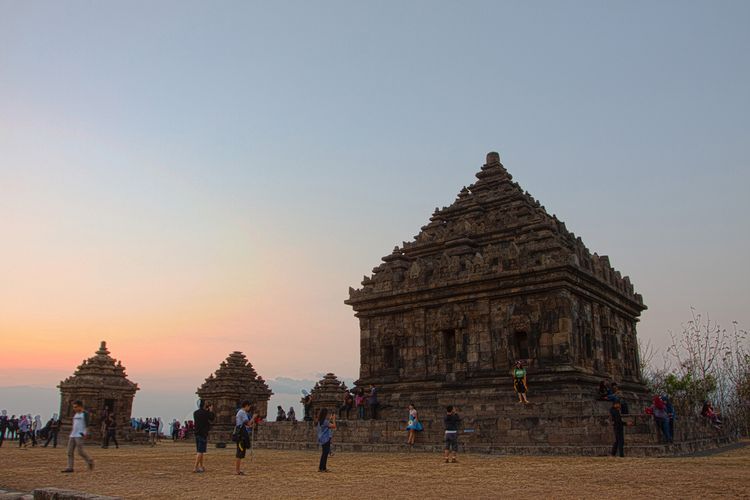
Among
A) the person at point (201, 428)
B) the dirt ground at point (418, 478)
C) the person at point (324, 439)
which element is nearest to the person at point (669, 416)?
the dirt ground at point (418, 478)

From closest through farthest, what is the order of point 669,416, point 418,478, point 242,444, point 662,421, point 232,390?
point 418,478
point 242,444
point 662,421
point 669,416
point 232,390

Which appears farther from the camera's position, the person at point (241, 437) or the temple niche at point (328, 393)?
the temple niche at point (328, 393)

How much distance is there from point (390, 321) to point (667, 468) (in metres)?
17.9

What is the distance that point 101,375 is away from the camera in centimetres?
4000

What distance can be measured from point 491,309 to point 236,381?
23.4 metres

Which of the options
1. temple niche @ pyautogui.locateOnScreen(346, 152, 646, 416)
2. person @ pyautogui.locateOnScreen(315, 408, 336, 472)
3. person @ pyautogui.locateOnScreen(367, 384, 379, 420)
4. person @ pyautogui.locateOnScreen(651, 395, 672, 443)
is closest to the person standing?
person @ pyautogui.locateOnScreen(651, 395, 672, 443)

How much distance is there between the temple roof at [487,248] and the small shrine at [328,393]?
44.6 ft

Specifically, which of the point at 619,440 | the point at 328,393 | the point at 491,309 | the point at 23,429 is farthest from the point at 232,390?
the point at 619,440

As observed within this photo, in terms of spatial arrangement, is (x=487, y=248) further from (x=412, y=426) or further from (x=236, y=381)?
(x=236, y=381)

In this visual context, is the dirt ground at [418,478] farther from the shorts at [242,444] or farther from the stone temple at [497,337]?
the stone temple at [497,337]

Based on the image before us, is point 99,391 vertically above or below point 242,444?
above

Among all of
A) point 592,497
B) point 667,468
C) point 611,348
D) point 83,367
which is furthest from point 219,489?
point 83,367

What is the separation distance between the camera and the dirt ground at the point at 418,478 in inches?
426

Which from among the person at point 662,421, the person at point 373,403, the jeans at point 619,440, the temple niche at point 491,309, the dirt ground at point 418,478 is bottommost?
the dirt ground at point 418,478
